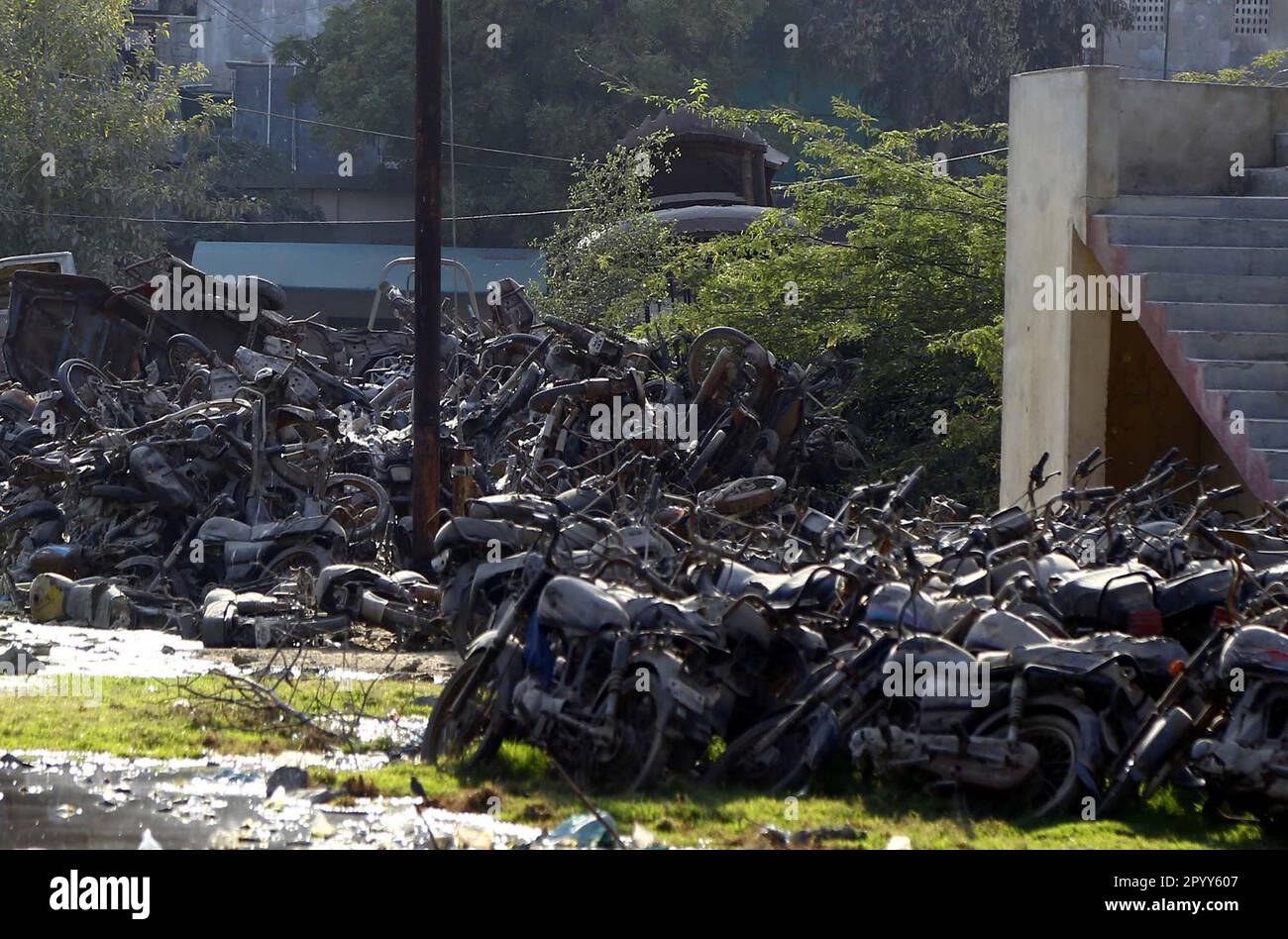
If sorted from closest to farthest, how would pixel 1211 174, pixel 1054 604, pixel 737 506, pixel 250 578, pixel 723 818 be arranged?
pixel 723 818 < pixel 1054 604 < pixel 737 506 < pixel 250 578 < pixel 1211 174

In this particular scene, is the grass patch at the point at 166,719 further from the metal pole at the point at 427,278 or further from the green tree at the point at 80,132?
the green tree at the point at 80,132

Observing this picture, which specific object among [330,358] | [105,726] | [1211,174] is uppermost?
[1211,174]

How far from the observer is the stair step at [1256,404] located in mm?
12477

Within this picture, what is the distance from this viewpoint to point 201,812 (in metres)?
7.25

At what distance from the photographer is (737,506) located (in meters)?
12.2

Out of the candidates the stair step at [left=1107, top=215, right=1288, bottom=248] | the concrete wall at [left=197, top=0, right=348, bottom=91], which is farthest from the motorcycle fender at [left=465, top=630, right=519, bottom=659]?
the concrete wall at [left=197, top=0, right=348, bottom=91]

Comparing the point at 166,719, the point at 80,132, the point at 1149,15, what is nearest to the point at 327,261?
the point at 80,132

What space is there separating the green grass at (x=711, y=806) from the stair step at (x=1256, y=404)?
597cm

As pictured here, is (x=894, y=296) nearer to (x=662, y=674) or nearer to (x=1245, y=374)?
(x=1245, y=374)

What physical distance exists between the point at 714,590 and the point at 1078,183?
757 cm
